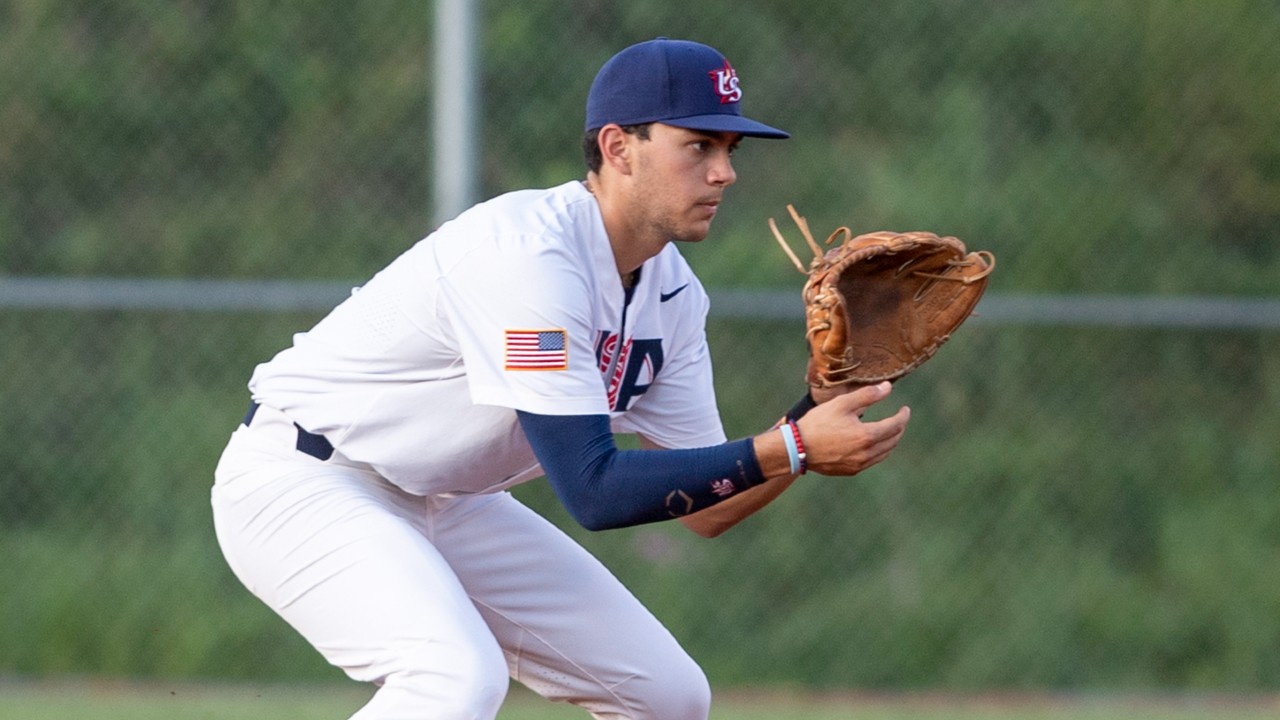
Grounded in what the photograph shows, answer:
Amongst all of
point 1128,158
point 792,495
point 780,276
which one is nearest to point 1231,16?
point 1128,158

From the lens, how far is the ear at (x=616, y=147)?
3.66 metres

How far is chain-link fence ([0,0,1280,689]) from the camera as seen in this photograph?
7.18 metres

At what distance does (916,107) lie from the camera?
7.70m

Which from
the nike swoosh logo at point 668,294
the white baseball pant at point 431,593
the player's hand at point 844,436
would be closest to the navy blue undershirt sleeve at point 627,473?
the player's hand at point 844,436

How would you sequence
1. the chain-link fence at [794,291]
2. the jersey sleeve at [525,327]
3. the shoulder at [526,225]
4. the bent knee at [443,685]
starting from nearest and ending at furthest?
the bent knee at [443,685]
the jersey sleeve at [525,327]
the shoulder at [526,225]
the chain-link fence at [794,291]

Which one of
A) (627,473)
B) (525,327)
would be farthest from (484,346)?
(627,473)

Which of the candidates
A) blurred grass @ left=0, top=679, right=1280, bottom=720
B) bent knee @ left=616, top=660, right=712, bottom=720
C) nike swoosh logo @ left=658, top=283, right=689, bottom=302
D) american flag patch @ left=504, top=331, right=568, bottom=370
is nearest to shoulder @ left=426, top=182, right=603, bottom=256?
american flag patch @ left=504, top=331, right=568, bottom=370

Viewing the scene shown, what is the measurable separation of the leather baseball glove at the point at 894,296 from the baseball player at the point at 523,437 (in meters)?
0.14

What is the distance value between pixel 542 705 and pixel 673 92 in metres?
3.62

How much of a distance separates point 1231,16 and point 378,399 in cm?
528

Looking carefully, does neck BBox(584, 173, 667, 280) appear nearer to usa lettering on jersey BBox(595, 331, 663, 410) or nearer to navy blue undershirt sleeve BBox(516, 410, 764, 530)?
usa lettering on jersey BBox(595, 331, 663, 410)

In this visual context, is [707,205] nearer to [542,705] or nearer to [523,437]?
[523,437]

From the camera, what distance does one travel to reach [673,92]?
141 inches

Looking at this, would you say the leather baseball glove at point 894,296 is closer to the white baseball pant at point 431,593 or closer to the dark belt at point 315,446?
the white baseball pant at point 431,593
